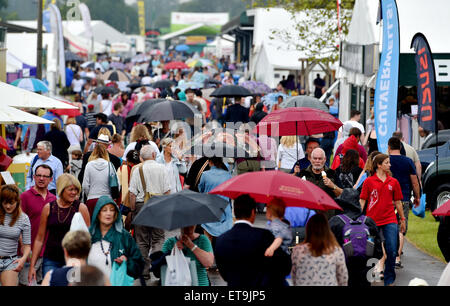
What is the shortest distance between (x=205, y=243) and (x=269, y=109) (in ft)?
60.1

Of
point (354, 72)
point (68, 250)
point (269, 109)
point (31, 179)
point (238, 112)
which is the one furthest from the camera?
point (269, 109)

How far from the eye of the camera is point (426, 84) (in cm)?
1150

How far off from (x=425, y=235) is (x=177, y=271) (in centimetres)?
744

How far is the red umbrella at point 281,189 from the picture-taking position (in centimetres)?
690

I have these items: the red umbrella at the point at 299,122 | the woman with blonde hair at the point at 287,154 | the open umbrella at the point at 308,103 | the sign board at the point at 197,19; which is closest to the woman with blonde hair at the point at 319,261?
the red umbrella at the point at 299,122

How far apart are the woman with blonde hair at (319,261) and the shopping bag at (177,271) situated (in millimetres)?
1042

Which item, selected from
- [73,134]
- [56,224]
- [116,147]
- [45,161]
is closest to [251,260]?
[56,224]

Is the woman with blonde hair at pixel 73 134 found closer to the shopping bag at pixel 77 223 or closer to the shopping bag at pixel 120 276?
the shopping bag at pixel 77 223

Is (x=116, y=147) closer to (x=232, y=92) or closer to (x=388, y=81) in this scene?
(x=388, y=81)

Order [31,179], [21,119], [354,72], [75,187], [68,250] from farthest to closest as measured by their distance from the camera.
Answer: [354,72], [31,179], [21,119], [75,187], [68,250]

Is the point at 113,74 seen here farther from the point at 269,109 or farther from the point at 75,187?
the point at 75,187

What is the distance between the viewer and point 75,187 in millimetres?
8117
